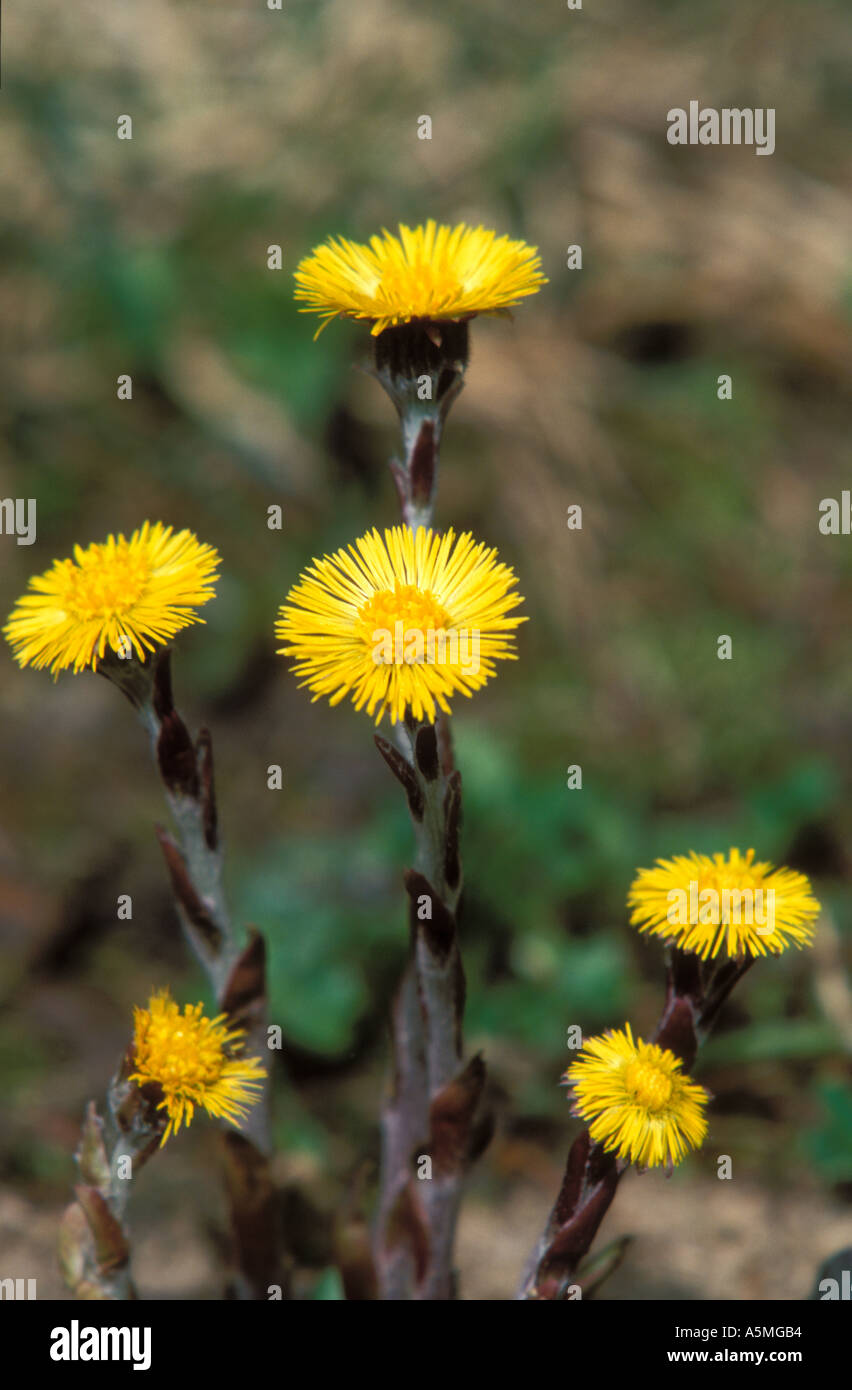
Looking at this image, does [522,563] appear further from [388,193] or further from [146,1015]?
[146,1015]

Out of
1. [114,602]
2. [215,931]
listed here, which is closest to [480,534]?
[215,931]

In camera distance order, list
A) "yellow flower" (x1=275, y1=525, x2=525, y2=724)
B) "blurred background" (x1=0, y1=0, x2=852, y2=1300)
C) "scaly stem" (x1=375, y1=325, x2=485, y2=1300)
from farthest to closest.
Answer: "blurred background" (x1=0, y1=0, x2=852, y2=1300) → "scaly stem" (x1=375, y1=325, x2=485, y2=1300) → "yellow flower" (x1=275, y1=525, x2=525, y2=724)

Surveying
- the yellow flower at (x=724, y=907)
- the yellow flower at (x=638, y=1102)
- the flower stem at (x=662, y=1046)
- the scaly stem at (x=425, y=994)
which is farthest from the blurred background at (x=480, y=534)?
the yellow flower at (x=724, y=907)

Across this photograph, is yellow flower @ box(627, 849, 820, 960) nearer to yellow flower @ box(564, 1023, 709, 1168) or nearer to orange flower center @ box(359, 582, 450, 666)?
yellow flower @ box(564, 1023, 709, 1168)

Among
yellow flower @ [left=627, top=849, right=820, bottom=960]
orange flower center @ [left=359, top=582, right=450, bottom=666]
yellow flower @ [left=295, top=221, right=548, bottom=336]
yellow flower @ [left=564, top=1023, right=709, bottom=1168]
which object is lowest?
yellow flower @ [left=564, top=1023, right=709, bottom=1168]

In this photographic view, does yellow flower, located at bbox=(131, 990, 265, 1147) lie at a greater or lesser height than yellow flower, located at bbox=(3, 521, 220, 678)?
lesser

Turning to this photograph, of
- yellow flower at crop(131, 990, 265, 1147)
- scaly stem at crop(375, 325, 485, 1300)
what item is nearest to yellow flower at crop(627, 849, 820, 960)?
scaly stem at crop(375, 325, 485, 1300)
